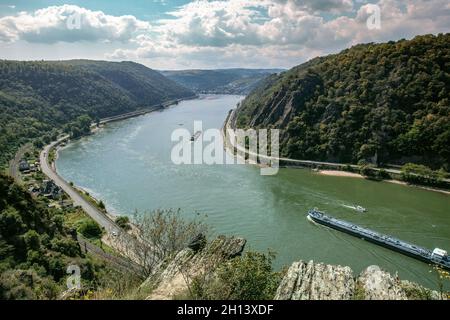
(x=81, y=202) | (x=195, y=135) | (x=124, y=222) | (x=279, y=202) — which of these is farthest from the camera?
(x=195, y=135)

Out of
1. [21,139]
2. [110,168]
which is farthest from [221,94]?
[110,168]

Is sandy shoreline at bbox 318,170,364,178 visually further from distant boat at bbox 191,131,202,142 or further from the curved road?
distant boat at bbox 191,131,202,142

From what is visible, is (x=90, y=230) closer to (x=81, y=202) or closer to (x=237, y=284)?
(x=81, y=202)

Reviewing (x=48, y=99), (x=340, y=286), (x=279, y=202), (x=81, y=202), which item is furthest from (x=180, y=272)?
(x=48, y=99)

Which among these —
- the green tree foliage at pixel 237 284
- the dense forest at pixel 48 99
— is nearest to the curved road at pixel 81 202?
the dense forest at pixel 48 99

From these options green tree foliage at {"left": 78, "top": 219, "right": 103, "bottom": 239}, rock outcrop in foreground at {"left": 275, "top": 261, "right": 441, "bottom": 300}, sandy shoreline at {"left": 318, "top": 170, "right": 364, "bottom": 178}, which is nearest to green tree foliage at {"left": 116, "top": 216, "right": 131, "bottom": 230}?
green tree foliage at {"left": 78, "top": 219, "right": 103, "bottom": 239}

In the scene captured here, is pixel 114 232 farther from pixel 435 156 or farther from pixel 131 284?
pixel 435 156
